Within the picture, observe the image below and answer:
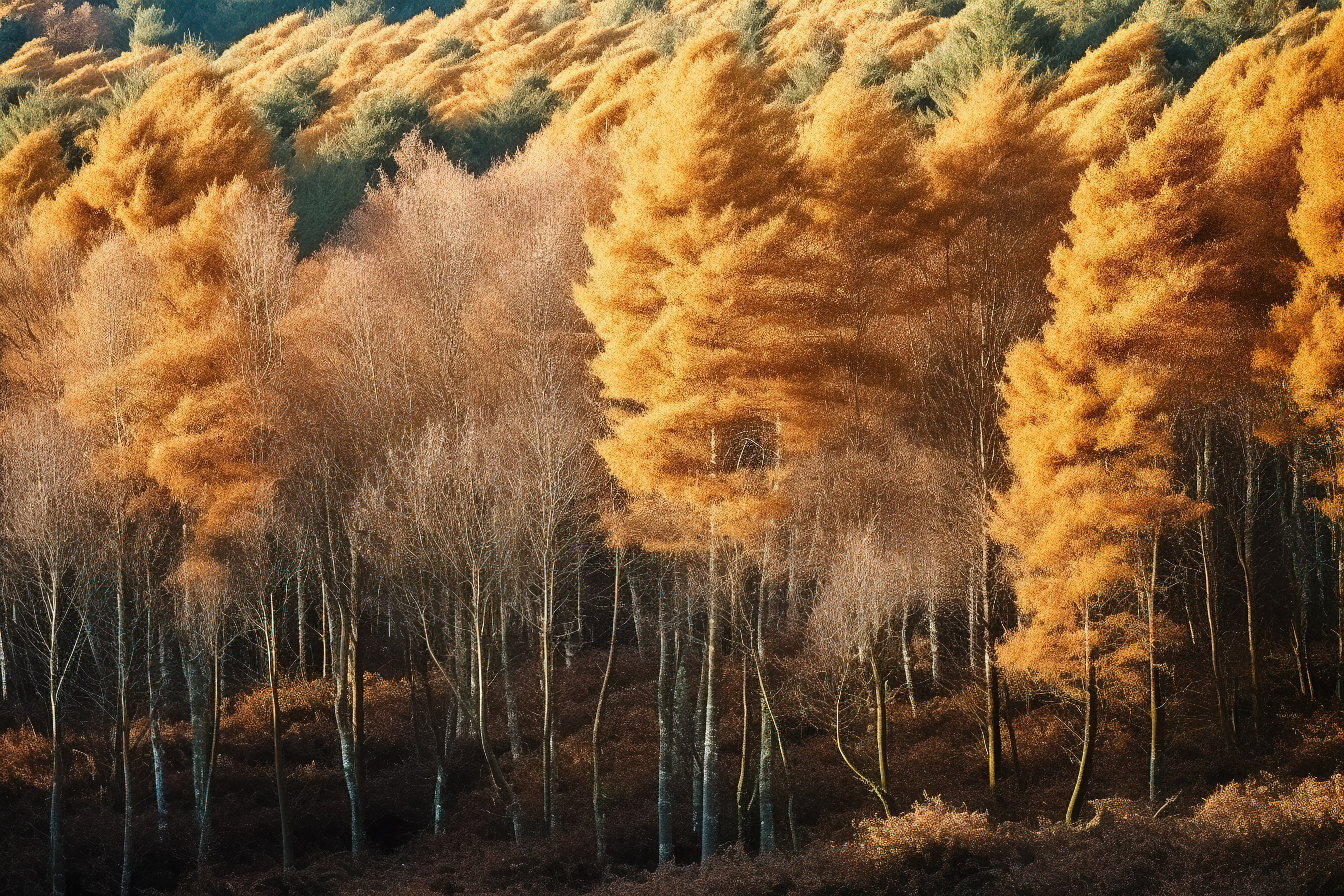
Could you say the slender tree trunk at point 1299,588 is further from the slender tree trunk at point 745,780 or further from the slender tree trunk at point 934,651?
the slender tree trunk at point 745,780

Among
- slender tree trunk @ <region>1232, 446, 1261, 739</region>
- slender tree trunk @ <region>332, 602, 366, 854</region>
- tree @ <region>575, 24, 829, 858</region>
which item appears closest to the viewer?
tree @ <region>575, 24, 829, 858</region>

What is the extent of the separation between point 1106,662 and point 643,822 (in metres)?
8.73

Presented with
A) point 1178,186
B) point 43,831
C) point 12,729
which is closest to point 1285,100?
point 1178,186

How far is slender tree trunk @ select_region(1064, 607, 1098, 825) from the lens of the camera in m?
16.6

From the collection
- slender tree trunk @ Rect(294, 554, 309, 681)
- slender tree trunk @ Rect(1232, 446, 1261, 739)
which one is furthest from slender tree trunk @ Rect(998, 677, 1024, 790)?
slender tree trunk @ Rect(294, 554, 309, 681)

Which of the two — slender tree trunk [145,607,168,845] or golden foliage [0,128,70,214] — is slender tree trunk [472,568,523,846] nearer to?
slender tree trunk [145,607,168,845]

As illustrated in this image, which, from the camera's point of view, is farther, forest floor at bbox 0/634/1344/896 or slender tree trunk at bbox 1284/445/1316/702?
slender tree trunk at bbox 1284/445/1316/702

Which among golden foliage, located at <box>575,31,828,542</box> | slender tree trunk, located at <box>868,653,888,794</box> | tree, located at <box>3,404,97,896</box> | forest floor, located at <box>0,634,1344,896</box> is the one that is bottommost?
forest floor, located at <box>0,634,1344,896</box>

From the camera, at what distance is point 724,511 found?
1745 cm

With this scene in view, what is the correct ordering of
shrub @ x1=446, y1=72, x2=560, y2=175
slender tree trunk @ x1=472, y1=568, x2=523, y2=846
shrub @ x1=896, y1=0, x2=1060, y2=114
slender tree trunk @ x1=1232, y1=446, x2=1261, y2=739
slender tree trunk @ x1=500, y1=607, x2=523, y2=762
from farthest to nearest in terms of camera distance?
shrub @ x1=446, y1=72, x2=560, y2=175
shrub @ x1=896, y1=0, x2=1060, y2=114
slender tree trunk @ x1=500, y1=607, x2=523, y2=762
slender tree trunk @ x1=1232, y1=446, x2=1261, y2=739
slender tree trunk @ x1=472, y1=568, x2=523, y2=846

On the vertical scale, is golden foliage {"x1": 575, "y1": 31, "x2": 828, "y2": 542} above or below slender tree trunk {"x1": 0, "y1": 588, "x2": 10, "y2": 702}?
above

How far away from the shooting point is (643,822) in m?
19.8

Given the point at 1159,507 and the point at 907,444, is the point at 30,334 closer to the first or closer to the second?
the point at 907,444

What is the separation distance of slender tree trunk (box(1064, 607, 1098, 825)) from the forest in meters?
0.10
